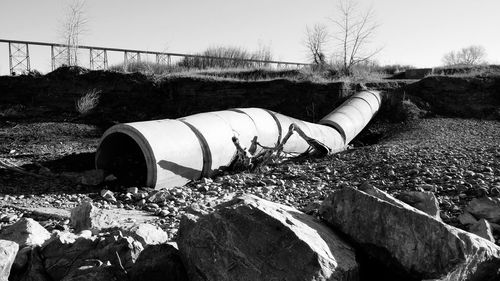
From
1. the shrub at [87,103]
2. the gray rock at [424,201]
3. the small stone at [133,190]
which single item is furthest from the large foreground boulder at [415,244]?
the shrub at [87,103]

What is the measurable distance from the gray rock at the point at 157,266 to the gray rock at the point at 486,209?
2806 millimetres

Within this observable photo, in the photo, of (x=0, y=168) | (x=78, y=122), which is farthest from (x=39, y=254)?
(x=78, y=122)

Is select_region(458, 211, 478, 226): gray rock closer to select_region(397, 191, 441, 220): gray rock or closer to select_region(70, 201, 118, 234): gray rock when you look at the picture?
select_region(397, 191, 441, 220): gray rock

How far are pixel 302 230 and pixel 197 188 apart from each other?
377 centimetres

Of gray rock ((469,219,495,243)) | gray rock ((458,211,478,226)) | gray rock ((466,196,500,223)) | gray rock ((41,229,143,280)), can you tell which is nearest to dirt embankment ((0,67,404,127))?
gray rock ((466,196,500,223))

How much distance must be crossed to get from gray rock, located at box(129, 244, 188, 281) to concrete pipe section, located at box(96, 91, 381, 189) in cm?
332

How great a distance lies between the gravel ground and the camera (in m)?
5.46

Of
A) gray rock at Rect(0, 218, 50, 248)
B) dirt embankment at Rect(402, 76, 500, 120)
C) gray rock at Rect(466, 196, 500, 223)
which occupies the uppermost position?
dirt embankment at Rect(402, 76, 500, 120)

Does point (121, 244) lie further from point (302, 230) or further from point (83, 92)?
point (83, 92)

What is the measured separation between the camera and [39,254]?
141 inches

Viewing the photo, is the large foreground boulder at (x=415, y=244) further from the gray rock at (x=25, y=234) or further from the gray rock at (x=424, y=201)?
the gray rock at (x=25, y=234)

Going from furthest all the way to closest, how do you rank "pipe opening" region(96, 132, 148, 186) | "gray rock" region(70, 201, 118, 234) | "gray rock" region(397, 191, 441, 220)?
"pipe opening" region(96, 132, 148, 186) → "gray rock" region(70, 201, 118, 234) → "gray rock" region(397, 191, 441, 220)

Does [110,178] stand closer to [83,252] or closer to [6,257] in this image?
[83,252]

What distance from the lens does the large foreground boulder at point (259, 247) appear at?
2857 millimetres
